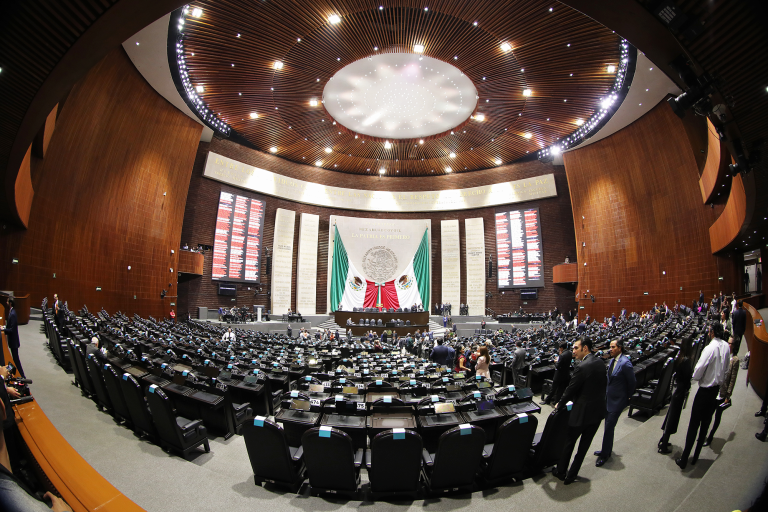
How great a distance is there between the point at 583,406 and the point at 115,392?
16.0 ft

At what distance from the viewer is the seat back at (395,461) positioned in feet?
8.71

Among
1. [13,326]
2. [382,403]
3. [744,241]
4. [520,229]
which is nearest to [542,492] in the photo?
[382,403]

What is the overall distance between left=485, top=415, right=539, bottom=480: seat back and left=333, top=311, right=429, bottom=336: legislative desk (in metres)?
15.7

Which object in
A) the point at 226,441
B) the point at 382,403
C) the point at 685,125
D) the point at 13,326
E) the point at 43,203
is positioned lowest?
the point at 226,441

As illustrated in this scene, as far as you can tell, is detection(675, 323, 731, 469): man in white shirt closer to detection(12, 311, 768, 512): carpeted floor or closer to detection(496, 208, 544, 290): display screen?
detection(12, 311, 768, 512): carpeted floor

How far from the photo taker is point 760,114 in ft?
18.9

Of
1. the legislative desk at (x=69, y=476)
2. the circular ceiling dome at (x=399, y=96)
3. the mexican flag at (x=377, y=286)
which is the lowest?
the legislative desk at (x=69, y=476)

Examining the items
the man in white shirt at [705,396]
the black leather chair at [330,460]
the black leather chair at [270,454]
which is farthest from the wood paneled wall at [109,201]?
the man in white shirt at [705,396]

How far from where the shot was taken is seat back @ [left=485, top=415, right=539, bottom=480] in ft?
9.41

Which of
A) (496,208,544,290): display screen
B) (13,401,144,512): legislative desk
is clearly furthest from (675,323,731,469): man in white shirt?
(496,208,544,290): display screen

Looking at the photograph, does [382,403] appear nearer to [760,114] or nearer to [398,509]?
[398,509]

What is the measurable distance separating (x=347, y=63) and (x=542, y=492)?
56.4 ft

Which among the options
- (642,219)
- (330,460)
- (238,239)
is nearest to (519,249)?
(642,219)

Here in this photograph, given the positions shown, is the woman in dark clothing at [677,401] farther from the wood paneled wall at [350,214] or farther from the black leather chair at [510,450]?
the wood paneled wall at [350,214]
